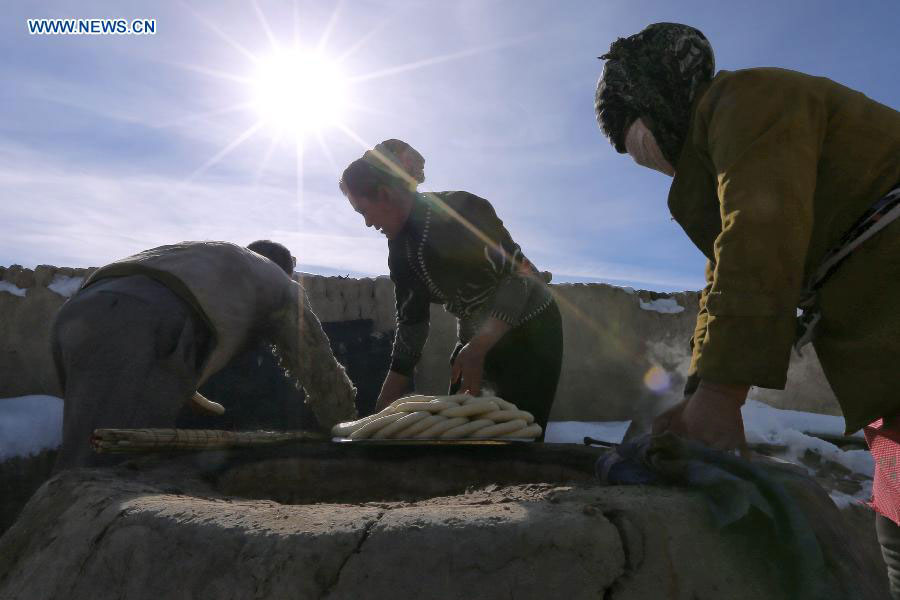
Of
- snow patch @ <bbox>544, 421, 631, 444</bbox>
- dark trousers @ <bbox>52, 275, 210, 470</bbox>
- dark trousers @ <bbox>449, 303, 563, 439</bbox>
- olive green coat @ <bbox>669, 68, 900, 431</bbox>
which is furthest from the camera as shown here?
snow patch @ <bbox>544, 421, 631, 444</bbox>

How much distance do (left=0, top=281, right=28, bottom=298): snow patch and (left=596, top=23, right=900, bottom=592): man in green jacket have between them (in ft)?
17.4

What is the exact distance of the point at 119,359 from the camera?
2088mm

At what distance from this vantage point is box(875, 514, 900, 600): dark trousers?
1.53 m

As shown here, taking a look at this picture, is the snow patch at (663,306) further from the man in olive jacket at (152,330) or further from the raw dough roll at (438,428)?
the raw dough roll at (438,428)

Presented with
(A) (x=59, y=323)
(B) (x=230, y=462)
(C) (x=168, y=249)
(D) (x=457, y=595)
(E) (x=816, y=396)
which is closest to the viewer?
(D) (x=457, y=595)

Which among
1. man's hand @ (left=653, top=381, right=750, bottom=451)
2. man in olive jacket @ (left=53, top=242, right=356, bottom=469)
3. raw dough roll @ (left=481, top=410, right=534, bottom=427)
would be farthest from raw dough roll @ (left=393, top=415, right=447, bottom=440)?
man in olive jacket @ (left=53, top=242, right=356, bottom=469)

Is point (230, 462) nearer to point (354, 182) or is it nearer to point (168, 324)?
point (168, 324)

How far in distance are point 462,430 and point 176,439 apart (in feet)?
2.25

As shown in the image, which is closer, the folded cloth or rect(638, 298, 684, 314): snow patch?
the folded cloth

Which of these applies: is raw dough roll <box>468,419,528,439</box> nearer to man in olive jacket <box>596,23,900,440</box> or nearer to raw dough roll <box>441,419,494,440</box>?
raw dough roll <box>441,419,494,440</box>

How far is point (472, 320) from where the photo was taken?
2.53m

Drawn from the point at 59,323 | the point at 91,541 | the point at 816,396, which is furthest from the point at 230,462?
the point at 816,396

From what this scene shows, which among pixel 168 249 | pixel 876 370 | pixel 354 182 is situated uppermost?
pixel 354 182

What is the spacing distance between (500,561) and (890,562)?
52.8 inches
